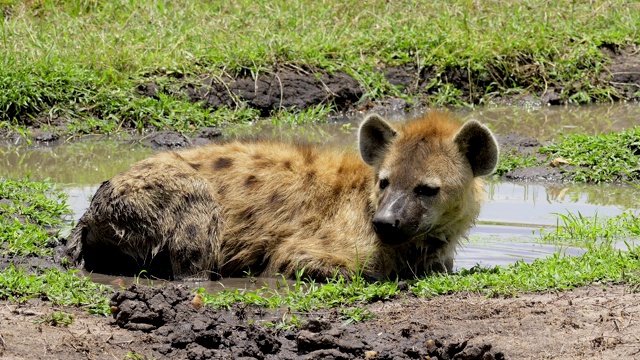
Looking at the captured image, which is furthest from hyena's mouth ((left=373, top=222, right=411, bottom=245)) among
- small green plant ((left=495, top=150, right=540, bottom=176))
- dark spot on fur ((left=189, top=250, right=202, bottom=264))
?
small green plant ((left=495, top=150, right=540, bottom=176))

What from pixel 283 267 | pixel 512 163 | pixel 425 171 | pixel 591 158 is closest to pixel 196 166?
pixel 283 267

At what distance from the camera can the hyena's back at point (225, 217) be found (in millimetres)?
5289

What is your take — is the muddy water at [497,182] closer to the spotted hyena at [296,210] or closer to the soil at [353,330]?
the spotted hyena at [296,210]

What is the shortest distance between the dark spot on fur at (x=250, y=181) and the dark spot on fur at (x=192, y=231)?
0.37 m

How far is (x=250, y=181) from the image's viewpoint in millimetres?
5512

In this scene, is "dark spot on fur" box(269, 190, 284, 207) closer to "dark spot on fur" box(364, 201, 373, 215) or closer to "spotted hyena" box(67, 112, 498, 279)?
"spotted hyena" box(67, 112, 498, 279)

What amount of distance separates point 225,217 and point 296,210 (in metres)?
0.37

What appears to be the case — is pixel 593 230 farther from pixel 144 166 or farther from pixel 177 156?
pixel 144 166

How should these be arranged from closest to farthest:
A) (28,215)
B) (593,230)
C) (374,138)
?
(374,138), (593,230), (28,215)

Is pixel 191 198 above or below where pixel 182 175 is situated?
below

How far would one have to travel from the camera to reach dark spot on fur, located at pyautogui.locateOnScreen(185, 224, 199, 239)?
5.33 metres

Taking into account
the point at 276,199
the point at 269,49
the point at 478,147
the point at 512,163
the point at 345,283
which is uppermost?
the point at 269,49

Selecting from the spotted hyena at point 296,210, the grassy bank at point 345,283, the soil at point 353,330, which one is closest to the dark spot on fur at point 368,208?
the spotted hyena at point 296,210

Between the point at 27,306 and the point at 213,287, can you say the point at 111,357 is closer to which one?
the point at 27,306
